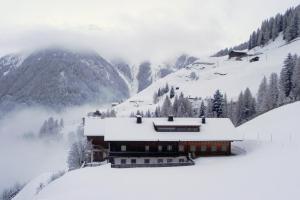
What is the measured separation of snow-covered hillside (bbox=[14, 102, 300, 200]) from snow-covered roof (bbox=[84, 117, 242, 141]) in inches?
142

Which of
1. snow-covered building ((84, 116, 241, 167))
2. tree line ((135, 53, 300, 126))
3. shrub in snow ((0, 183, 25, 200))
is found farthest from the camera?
shrub in snow ((0, 183, 25, 200))

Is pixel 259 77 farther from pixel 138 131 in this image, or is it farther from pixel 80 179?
pixel 80 179

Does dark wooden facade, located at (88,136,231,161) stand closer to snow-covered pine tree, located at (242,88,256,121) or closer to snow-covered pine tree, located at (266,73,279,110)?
snow-covered pine tree, located at (266,73,279,110)

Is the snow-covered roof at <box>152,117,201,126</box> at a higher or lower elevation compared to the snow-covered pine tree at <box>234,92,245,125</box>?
lower

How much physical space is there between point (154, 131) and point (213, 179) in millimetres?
22461

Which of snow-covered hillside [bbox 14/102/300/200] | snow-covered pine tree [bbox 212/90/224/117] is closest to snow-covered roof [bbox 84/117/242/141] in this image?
snow-covered hillside [bbox 14/102/300/200]

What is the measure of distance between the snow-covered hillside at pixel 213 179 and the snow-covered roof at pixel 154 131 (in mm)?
3599

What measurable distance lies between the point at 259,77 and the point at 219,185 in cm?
14252

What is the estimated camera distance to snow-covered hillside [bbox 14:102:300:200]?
37.8m

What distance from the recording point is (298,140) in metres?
57.6

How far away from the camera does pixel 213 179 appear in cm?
4394

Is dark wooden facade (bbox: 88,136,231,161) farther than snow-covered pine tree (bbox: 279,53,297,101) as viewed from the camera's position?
No

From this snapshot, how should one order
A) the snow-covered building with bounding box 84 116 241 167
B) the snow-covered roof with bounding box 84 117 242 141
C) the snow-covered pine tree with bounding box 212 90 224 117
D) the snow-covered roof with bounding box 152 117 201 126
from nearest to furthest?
the snow-covered building with bounding box 84 116 241 167
the snow-covered roof with bounding box 84 117 242 141
the snow-covered roof with bounding box 152 117 201 126
the snow-covered pine tree with bounding box 212 90 224 117

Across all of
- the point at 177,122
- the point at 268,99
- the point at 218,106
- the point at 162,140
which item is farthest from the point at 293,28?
the point at 162,140
